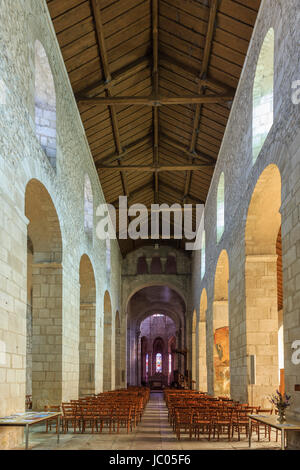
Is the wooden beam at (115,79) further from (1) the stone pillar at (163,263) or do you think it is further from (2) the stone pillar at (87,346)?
(1) the stone pillar at (163,263)

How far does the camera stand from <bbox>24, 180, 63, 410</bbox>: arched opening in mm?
13828

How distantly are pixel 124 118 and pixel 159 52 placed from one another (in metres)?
3.18

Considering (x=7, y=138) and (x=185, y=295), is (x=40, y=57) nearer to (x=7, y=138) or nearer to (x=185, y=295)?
(x=7, y=138)

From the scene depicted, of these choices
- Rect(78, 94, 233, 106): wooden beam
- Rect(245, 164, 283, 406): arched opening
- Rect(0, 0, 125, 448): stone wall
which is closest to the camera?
Rect(0, 0, 125, 448): stone wall

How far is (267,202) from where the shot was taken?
43.7ft

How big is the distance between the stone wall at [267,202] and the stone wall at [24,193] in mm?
4492

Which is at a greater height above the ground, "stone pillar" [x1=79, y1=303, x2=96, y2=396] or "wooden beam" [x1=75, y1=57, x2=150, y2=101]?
"wooden beam" [x1=75, y1=57, x2=150, y2=101]

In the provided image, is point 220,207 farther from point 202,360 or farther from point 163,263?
point 163,263

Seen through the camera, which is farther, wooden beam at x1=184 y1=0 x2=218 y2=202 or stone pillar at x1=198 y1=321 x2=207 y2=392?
stone pillar at x1=198 y1=321 x2=207 y2=392

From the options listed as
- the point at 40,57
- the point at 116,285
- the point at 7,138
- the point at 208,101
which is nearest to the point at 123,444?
the point at 7,138

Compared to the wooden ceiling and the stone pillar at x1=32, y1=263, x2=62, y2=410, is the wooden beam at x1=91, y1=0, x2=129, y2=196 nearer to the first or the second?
the wooden ceiling

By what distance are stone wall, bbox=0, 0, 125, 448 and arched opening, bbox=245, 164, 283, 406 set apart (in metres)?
4.62

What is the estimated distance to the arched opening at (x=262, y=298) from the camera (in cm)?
1352

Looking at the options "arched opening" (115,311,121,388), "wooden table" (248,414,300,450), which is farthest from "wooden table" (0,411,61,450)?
"arched opening" (115,311,121,388)
